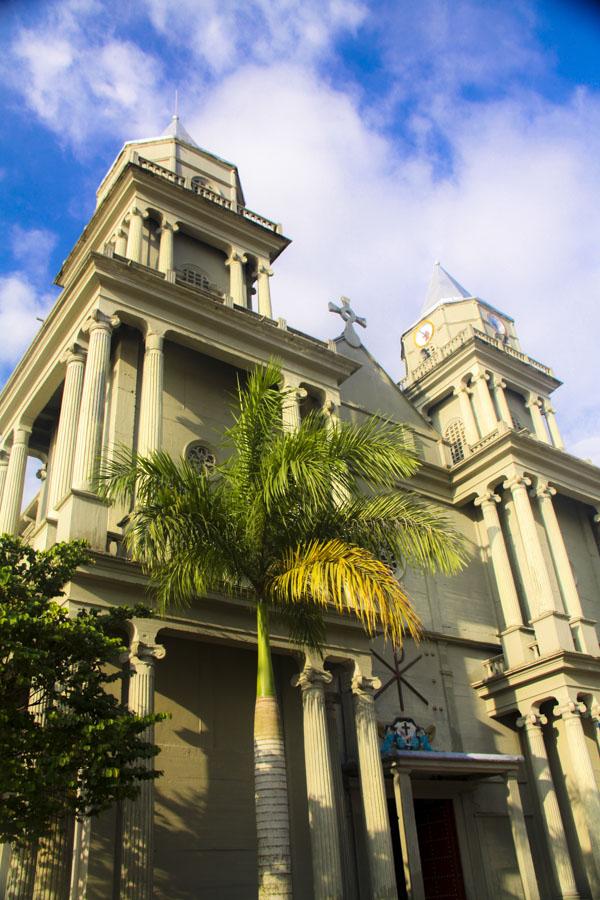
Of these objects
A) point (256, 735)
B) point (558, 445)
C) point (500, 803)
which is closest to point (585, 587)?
point (558, 445)

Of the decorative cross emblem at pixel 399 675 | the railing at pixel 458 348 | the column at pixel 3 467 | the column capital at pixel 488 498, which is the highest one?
the railing at pixel 458 348

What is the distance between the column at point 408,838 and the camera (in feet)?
55.5

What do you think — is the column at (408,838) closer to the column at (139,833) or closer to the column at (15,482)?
the column at (139,833)

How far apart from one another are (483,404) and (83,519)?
17.9 metres

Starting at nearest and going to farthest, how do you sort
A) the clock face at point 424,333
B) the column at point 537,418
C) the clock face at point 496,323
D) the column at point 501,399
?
the column at point 501,399, the column at point 537,418, the clock face at point 496,323, the clock face at point 424,333

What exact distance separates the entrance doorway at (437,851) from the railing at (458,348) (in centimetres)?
1621

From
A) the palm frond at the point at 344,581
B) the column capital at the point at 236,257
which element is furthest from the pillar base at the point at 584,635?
the column capital at the point at 236,257

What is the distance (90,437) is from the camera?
17844mm

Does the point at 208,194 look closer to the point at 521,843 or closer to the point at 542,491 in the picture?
the point at 542,491

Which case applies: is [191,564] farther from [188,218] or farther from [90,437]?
[188,218]

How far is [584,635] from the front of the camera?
24.7 metres

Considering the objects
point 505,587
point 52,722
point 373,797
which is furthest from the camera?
point 505,587

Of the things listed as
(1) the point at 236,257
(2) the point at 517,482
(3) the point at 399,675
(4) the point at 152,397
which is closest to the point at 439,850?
(3) the point at 399,675

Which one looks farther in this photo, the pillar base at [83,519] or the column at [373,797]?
the pillar base at [83,519]
